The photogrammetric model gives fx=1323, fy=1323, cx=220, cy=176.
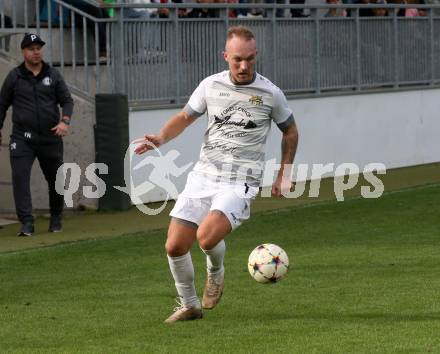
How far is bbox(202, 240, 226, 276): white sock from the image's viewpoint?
31.6 feet

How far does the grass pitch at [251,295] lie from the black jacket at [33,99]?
1613 millimetres

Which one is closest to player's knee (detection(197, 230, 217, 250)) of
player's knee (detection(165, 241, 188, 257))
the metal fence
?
player's knee (detection(165, 241, 188, 257))

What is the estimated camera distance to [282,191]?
31.7ft

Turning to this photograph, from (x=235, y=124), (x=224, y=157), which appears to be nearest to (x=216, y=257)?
(x=224, y=157)

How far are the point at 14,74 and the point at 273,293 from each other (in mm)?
5752

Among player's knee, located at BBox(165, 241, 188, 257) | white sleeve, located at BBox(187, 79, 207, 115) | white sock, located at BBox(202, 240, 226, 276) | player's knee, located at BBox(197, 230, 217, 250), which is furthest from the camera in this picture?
white sleeve, located at BBox(187, 79, 207, 115)

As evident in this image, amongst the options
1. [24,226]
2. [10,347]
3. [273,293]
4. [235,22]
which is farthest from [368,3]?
[10,347]

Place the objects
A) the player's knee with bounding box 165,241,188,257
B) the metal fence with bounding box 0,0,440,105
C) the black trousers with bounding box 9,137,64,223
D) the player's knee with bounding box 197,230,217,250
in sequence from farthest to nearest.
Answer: the metal fence with bounding box 0,0,440,105 < the black trousers with bounding box 9,137,64,223 < the player's knee with bounding box 165,241,188,257 < the player's knee with bounding box 197,230,217,250

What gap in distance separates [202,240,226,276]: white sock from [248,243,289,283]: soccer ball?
23cm

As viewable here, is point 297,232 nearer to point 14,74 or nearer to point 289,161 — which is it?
point 14,74

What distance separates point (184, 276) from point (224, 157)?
36.0 inches

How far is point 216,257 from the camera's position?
970 cm

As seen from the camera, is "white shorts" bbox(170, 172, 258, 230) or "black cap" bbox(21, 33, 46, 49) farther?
"black cap" bbox(21, 33, 46, 49)

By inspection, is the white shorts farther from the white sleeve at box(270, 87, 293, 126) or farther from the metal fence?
the metal fence
